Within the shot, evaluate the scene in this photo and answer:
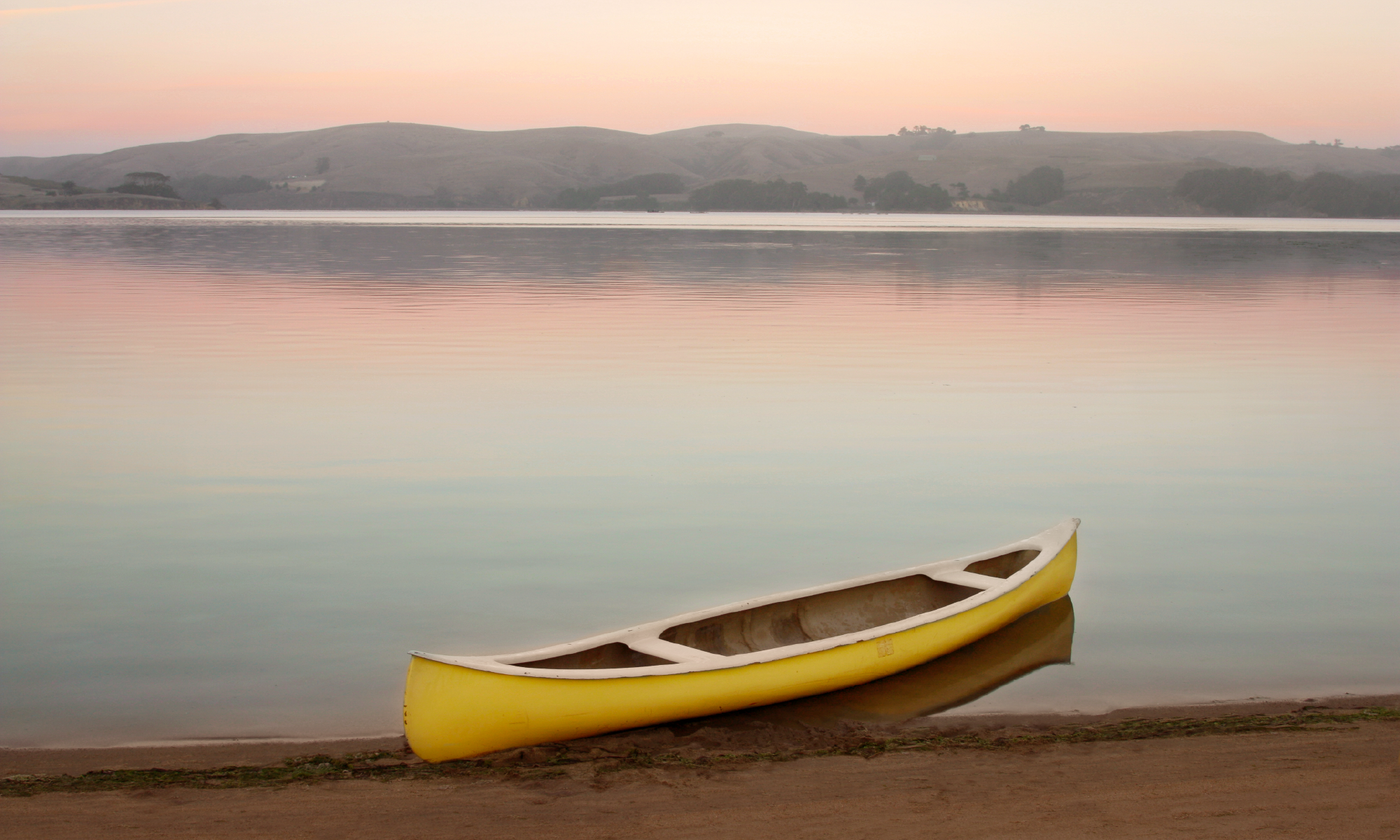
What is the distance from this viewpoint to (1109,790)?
755 cm

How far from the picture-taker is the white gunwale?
8.31m

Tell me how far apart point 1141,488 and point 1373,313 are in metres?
28.0

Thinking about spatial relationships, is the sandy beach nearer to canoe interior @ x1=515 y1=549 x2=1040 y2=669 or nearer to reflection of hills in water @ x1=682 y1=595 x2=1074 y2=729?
reflection of hills in water @ x1=682 y1=595 x2=1074 y2=729

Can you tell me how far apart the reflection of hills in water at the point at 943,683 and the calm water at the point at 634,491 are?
57 mm

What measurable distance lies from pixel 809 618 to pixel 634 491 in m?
5.42

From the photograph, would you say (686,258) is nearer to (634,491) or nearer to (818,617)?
(634,491)

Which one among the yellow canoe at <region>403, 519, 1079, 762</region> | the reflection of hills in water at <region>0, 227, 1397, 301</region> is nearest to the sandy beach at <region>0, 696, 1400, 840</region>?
the yellow canoe at <region>403, 519, 1079, 762</region>

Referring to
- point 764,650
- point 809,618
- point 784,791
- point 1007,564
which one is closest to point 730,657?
point 764,650

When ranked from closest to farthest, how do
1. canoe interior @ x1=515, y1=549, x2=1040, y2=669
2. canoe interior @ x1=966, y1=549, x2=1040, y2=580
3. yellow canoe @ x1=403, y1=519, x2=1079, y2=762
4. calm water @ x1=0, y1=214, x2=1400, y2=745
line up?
yellow canoe @ x1=403, y1=519, x2=1079, y2=762
canoe interior @ x1=515, y1=549, x2=1040, y2=669
calm water @ x1=0, y1=214, x2=1400, y2=745
canoe interior @ x1=966, y1=549, x2=1040, y2=580

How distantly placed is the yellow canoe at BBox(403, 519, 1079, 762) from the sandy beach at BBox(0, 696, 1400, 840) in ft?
0.72

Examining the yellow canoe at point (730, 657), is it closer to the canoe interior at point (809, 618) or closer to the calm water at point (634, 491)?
the canoe interior at point (809, 618)

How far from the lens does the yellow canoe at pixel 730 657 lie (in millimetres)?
8000

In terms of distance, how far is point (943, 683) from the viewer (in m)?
10.2

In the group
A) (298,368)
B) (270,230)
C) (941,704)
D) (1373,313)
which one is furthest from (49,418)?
(270,230)
